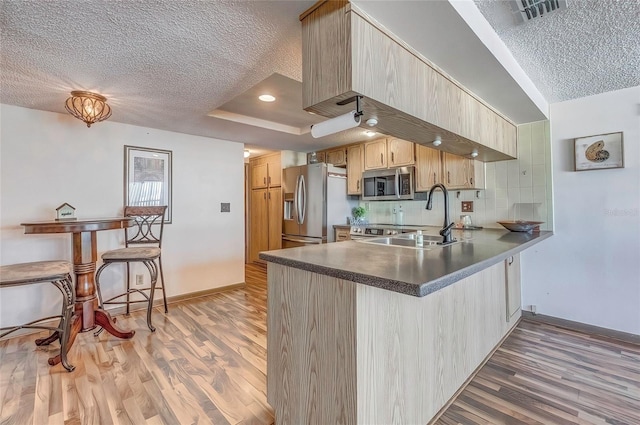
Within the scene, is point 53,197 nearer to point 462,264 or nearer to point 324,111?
point 324,111

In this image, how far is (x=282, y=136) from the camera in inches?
150

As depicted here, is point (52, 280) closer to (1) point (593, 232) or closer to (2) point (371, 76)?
(2) point (371, 76)

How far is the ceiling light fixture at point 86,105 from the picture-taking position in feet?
7.58

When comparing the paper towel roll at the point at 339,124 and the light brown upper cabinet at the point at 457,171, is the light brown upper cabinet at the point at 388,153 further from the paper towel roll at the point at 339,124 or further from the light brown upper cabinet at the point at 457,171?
the paper towel roll at the point at 339,124

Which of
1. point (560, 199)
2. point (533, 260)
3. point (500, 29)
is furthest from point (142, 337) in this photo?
point (560, 199)

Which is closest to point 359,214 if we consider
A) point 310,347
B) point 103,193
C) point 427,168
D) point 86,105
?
point 427,168

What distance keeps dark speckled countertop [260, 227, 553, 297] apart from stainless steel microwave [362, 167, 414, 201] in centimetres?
194

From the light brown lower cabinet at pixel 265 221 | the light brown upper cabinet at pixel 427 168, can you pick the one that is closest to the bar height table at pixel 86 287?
the light brown lower cabinet at pixel 265 221

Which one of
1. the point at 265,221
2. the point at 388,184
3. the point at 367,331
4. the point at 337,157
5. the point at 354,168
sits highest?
the point at 337,157

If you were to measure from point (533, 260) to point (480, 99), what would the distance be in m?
1.85

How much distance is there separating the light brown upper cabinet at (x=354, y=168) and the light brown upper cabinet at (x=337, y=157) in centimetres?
9

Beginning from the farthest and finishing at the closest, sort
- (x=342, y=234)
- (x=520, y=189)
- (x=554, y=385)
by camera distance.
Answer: (x=342, y=234) < (x=520, y=189) < (x=554, y=385)

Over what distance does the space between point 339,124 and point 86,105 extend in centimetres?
229

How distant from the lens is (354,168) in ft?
14.1
